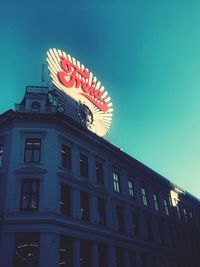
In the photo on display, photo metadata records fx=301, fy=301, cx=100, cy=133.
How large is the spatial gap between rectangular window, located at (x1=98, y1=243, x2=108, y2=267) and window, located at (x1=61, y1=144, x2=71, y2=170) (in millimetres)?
7246

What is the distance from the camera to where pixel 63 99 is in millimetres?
29047

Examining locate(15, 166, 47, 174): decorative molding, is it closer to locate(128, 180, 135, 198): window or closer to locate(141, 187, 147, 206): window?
locate(128, 180, 135, 198): window

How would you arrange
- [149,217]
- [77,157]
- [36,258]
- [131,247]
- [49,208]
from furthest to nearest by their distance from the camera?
[149,217]
[131,247]
[77,157]
[49,208]
[36,258]

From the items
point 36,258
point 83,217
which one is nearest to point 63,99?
point 83,217

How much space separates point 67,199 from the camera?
2427cm

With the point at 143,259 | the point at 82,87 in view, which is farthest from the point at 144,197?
the point at 82,87

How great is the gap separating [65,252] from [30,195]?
4.91 metres

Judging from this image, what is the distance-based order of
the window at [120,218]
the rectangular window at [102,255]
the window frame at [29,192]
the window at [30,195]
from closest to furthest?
the window frame at [29,192] < the window at [30,195] < the rectangular window at [102,255] < the window at [120,218]

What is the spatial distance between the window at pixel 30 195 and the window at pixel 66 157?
10.9ft

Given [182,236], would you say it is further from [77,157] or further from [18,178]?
[18,178]

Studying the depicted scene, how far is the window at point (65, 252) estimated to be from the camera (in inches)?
849

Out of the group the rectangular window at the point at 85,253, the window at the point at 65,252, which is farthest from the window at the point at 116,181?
the window at the point at 65,252

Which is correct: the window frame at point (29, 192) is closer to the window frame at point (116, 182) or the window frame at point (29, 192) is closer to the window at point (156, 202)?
the window frame at point (116, 182)

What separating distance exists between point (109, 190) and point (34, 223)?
9879mm
